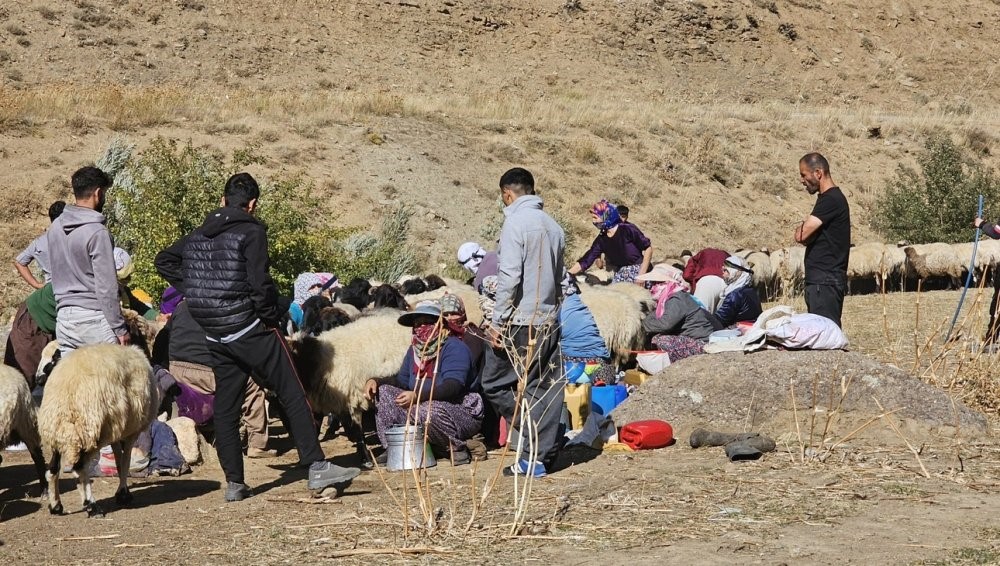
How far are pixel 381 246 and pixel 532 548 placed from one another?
12556mm

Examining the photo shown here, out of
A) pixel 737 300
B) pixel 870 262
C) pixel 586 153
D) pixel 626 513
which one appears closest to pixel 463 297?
pixel 737 300

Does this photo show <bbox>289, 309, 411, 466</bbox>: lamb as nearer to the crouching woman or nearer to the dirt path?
the crouching woman

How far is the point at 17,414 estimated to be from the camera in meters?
6.46

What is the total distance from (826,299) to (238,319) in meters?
4.15

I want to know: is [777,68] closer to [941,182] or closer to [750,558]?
[941,182]

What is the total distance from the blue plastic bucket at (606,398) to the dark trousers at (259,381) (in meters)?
2.79

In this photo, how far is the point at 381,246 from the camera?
17.5 meters

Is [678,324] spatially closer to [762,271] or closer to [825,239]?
[825,239]

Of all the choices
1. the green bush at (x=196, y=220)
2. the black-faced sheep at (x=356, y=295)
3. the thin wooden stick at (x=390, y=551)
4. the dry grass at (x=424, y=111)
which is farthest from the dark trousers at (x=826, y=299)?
the dry grass at (x=424, y=111)

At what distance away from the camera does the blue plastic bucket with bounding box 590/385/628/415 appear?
862 centimetres

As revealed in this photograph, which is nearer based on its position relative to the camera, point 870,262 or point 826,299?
point 826,299

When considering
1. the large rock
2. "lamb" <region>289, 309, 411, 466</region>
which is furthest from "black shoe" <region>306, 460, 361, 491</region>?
the large rock

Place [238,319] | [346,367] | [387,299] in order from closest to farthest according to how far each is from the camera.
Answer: [238,319] < [346,367] < [387,299]

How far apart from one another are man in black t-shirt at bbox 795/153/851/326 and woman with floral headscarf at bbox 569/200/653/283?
3.61 meters
